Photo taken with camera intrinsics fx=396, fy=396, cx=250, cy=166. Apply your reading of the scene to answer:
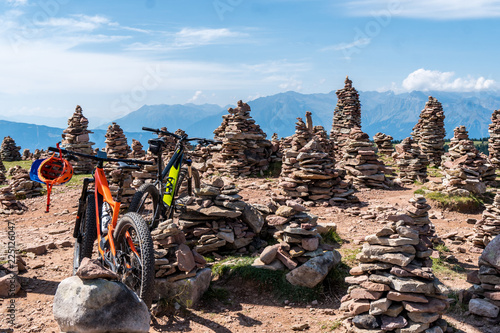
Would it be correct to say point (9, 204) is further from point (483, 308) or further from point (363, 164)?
point (483, 308)

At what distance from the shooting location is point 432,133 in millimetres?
27547

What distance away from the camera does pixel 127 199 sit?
12078 millimetres

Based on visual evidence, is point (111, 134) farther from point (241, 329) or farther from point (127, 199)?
point (241, 329)

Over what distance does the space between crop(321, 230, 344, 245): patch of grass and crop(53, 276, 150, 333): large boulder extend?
661 centimetres

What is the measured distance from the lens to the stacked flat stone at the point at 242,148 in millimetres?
20672

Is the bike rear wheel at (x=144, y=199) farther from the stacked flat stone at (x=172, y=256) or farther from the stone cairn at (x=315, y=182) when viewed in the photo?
the stone cairn at (x=315, y=182)

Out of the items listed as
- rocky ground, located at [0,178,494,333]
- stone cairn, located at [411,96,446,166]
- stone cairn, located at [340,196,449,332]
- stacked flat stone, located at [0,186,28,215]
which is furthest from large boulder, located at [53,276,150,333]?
stone cairn, located at [411,96,446,166]

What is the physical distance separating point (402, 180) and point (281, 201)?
10.5 meters

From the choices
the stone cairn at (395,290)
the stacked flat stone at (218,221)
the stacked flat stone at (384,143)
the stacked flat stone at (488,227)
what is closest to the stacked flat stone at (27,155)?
the stacked flat stone at (384,143)

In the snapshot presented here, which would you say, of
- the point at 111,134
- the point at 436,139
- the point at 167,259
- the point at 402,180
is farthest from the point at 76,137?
the point at 436,139

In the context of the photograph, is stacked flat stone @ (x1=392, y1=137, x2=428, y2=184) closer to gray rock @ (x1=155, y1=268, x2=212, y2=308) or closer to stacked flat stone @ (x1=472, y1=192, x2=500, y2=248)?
stacked flat stone @ (x1=472, y1=192, x2=500, y2=248)

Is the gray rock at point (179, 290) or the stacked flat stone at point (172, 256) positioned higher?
the stacked flat stone at point (172, 256)

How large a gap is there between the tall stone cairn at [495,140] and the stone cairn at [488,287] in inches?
836

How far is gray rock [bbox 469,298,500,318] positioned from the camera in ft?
21.6
